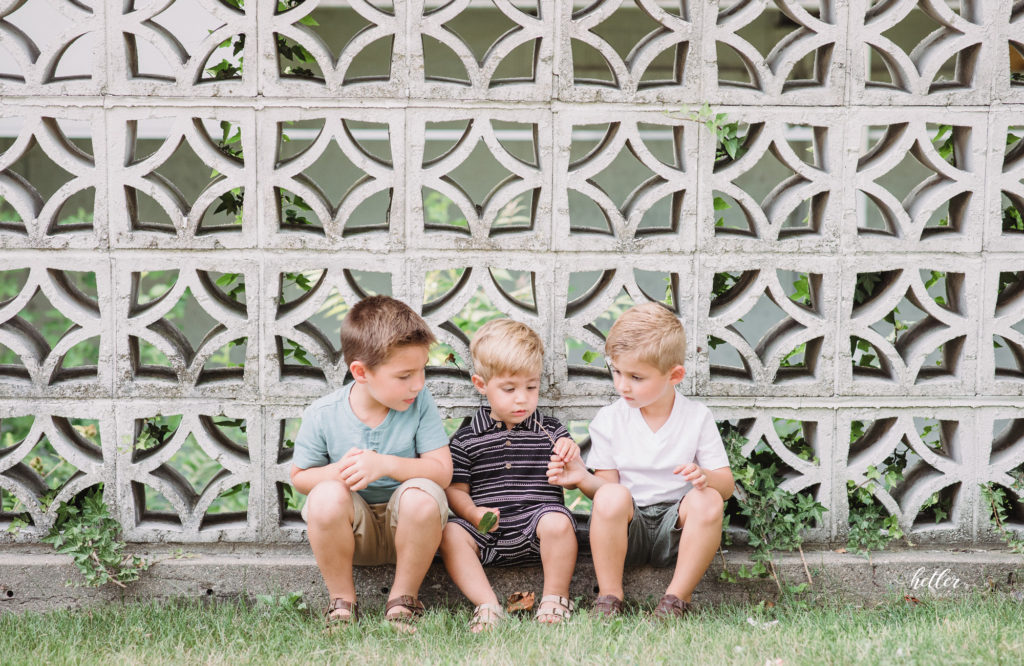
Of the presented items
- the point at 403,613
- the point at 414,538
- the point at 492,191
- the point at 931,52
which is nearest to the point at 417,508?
the point at 414,538

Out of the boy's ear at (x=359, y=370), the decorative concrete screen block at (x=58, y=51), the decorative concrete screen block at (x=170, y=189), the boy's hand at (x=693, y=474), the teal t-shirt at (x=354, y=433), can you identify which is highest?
the decorative concrete screen block at (x=58, y=51)

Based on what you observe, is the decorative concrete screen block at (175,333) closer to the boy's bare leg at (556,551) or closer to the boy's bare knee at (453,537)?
the boy's bare knee at (453,537)

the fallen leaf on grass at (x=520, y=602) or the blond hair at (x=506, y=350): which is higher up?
the blond hair at (x=506, y=350)

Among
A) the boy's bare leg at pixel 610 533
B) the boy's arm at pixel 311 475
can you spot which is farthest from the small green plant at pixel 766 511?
the boy's arm at pixel 311 475

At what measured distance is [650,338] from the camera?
294 cm

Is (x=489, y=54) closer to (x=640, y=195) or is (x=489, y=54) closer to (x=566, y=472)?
(x=640, y=195)

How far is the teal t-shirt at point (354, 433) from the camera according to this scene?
9.73 feet

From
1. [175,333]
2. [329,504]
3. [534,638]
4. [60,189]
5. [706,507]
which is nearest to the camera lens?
[534,638]

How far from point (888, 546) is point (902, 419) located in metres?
0.47

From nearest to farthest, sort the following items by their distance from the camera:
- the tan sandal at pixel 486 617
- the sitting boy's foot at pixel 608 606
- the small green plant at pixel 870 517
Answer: the tan sandal at pixel 486 617
the sitting boy's foot at pixel 608 606
the small green plant at pixel 870 517

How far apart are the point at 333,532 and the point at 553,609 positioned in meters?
0.75

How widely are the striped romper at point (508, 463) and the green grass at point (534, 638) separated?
411mm

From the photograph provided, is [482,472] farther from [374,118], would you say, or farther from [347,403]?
[374,118]

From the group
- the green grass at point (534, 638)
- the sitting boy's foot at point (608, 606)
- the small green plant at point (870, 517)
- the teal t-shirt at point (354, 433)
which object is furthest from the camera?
the small green plant at point (870, 517)
